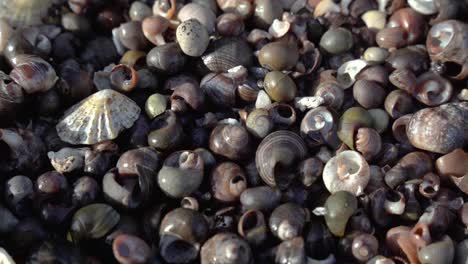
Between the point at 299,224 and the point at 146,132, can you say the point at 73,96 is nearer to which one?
the point at 146,132

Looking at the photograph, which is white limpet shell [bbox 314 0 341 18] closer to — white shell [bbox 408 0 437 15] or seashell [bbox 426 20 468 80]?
white shell [bbox 408 0 437 15]

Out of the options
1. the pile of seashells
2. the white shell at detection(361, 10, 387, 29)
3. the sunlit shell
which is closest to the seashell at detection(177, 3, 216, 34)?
the pile of seashells

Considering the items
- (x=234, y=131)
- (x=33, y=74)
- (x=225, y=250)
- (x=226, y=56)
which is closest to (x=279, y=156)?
(x=234, y=131)

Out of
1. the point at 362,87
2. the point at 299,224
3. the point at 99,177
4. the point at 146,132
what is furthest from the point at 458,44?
the point at 99,177

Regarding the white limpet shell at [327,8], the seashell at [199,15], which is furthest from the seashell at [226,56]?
the white limpet shell at [327,8]

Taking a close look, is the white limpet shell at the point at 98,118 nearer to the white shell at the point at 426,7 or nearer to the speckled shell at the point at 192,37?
the speckled shell at the point at 192,37
